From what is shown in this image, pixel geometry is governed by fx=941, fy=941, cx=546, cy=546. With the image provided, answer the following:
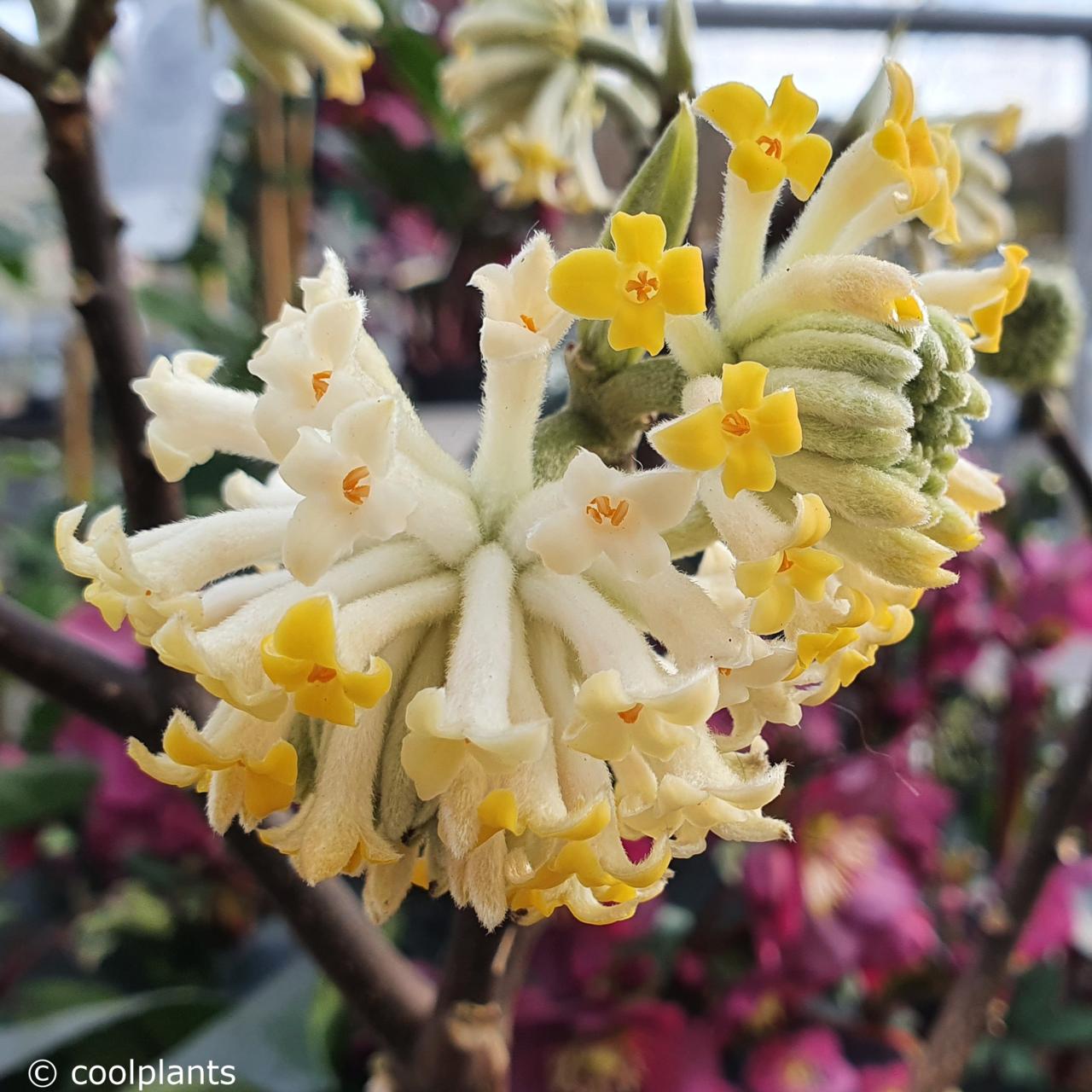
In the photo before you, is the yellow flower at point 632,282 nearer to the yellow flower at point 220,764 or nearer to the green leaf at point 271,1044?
the yellow flower at point 220,764

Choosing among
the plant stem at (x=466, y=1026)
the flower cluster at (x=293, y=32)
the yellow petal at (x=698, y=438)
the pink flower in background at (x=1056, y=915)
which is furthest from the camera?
the pink flower in background at (x=1056, y=915)

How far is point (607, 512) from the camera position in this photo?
20 cm

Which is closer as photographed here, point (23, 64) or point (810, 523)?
point (810, 523)

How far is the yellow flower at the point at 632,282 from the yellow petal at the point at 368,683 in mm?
83

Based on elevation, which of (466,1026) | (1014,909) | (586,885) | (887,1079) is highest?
(586,885)

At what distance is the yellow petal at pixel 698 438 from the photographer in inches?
7.2

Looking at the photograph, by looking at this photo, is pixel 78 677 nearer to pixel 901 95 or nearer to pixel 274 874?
pixel 274 874

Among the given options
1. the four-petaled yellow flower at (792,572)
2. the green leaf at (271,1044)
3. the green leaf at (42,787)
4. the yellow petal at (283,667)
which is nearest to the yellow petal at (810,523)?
the four-petaled yellow flower at (792,572)

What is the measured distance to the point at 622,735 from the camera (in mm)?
198

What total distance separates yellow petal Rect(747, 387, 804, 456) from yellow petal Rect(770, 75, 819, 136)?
7cm

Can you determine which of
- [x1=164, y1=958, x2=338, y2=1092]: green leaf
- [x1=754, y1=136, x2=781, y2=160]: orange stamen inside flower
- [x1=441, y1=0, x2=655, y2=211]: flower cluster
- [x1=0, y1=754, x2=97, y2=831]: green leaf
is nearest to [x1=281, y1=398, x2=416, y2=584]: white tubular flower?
[x1=754, y1=136, x2=781, y2=160]: orange stamen inside flower

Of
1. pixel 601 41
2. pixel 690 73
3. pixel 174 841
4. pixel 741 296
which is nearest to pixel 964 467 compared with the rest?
pixel 741 296

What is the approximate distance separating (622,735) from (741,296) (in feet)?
0.36

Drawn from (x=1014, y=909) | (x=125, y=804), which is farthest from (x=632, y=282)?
(x=125, y=804)
